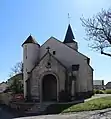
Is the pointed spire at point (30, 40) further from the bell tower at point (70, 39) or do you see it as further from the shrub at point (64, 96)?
the shrub at point (64, 96)

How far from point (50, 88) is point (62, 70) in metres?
5.03

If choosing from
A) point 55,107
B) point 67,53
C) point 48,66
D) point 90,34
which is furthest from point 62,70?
point 90,34

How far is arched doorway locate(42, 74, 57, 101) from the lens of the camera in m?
39.7

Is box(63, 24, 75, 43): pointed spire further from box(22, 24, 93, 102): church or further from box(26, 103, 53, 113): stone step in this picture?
box(26, 103, 53, 113): stone step

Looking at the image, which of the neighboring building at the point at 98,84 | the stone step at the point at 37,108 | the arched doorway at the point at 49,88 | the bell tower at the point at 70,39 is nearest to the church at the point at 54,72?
the arched doorway at the point at 49,88

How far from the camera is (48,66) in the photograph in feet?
123

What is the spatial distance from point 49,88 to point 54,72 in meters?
4.35

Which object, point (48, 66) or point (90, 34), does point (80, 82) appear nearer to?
point (48, 66)

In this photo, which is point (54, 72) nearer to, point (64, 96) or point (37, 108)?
point (64, 96)

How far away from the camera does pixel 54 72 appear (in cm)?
3709

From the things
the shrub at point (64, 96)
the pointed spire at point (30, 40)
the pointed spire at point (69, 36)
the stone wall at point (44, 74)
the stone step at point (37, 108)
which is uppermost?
the pointed spire at point (69, 36)

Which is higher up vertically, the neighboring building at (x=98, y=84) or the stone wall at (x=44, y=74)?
the stone wall at (x=44, y=74)

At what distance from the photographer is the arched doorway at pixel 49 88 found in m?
39.7

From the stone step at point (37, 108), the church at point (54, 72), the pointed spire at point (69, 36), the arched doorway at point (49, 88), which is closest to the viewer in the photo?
the stone step at point (37, 108)
